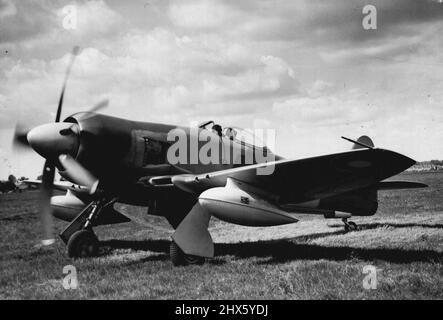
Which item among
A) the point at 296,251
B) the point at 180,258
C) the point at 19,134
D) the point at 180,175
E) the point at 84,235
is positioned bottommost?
the point at 296,251

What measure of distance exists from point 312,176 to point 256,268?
5.96ft

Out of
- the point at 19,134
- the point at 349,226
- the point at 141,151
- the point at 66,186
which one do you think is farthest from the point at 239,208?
the point at 349,226

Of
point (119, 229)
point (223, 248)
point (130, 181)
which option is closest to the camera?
point (130, 181)

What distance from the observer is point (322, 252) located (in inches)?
290

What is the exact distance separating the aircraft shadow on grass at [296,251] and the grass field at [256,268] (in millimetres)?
17

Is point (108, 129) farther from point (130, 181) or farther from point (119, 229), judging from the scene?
point (119, 229)

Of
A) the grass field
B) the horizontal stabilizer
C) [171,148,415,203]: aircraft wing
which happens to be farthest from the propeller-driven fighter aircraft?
the horizontal stabilizer

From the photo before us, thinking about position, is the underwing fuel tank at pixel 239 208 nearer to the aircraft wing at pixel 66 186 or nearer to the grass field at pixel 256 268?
the grass field at pixel 256 268

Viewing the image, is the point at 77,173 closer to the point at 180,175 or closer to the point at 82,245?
the point at 82,245

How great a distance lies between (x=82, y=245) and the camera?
740 centimetres

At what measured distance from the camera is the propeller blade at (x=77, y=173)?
6734 millimetres
